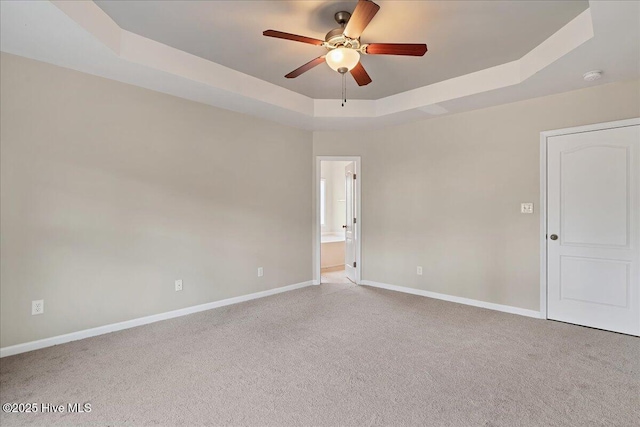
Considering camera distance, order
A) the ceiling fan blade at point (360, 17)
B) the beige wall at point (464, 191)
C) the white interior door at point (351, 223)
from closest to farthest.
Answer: the ceiling fan blade at point (360, 17) → the beige wall at point (464, 191) → the white interior door at point (351, 223)

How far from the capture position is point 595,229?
11.0 ft

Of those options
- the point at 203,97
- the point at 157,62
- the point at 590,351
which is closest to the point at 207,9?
the point at 157,62

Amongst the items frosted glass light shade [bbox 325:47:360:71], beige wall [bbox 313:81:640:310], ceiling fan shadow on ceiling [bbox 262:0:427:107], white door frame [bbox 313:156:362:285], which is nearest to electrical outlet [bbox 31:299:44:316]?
ceiling fan shadow on ceiling [bbox 262:0:427:107]

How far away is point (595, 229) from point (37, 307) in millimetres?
5424

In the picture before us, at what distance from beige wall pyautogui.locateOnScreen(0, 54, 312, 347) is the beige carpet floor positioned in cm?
42

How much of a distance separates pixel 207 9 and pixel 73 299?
2822 millimetres

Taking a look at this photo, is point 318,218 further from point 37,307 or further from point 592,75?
point 592,75

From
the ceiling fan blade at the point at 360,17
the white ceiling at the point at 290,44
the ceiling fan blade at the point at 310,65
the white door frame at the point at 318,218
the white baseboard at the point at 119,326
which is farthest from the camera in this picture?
the white door frame at the point at 318,218

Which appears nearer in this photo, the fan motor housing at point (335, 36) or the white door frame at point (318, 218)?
the fan motor housing at point (335, 36)

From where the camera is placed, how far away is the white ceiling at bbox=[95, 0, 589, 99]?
94.8 inches

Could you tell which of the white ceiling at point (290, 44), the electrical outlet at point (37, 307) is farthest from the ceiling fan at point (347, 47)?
the electrical outlet at point (37, 307)

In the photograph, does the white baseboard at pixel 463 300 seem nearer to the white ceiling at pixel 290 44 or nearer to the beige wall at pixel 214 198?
the beige wall at pixel 214 198

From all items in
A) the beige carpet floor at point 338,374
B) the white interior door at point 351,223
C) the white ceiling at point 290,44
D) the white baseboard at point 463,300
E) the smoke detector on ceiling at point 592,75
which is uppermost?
the white ceiling at point 290,44

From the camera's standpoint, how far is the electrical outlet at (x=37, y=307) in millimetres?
2787
